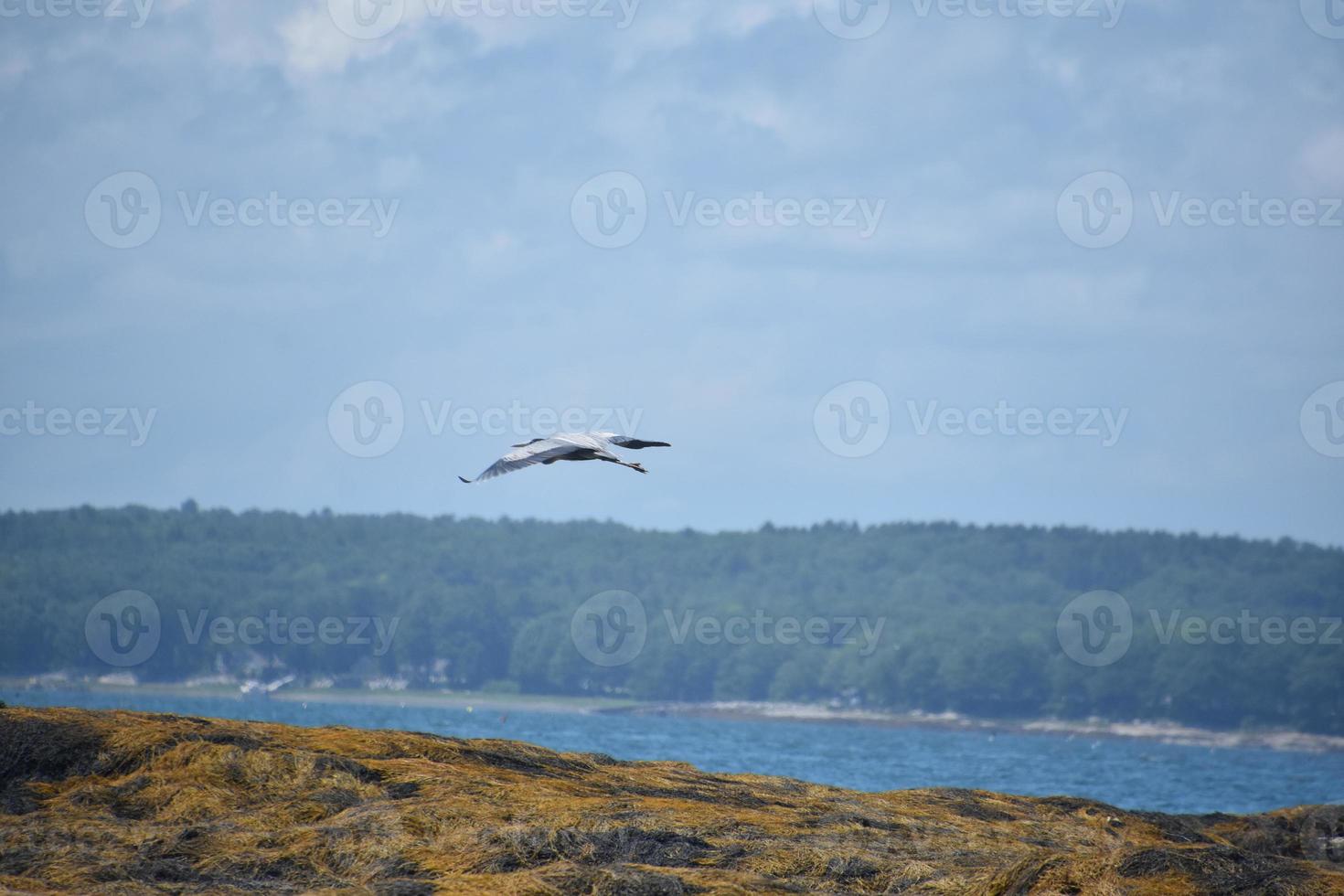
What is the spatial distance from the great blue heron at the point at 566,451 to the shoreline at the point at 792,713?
124 metres

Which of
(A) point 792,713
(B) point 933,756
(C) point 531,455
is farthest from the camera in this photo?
(A) point 792,713

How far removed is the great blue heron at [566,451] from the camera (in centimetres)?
1531

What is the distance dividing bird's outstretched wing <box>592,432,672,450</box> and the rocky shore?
3.64 metres

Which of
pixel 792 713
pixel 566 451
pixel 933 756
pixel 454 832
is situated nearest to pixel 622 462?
pixel 566 451

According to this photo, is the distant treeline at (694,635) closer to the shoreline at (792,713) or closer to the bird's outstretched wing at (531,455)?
the shoreline at (792,713)

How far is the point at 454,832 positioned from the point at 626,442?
212 inches

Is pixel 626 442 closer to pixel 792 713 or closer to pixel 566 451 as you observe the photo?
pixel 566 451

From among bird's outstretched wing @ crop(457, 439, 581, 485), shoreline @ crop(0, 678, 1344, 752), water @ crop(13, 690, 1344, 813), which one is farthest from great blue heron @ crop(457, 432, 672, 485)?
shoreline @ crop(0, 678, 1344, 752)

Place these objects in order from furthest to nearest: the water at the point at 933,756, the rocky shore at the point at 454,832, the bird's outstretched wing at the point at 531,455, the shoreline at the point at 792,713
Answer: the shoreline at the point at 792,713 → the water at the point at 933,756 → the bird's outstretched wing at the point at 531,455 → the rocky shore at the point at 454,832

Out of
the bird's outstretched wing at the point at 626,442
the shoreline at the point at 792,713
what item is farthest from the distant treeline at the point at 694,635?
the bird's outstretched wing at the point at 626,442

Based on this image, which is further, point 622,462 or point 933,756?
point 933,756

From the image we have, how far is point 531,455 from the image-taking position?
15523 millimetres

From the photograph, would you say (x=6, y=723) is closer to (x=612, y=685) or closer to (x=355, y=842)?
(x=355, y=842)

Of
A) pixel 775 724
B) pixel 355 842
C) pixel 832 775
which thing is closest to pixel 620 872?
pixel 355 842
